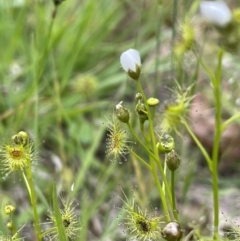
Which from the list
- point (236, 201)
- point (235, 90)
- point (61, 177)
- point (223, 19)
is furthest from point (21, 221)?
point (223, 19)

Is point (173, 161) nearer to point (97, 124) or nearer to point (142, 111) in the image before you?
point (142, 111)

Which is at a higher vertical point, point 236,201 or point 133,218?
point 236,201

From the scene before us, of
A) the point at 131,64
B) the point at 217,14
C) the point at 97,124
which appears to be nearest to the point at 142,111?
the point at 131,64

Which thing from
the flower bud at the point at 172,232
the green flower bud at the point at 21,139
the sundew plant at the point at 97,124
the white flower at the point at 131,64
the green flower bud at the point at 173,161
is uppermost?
the sundew plant at the point at 97,124

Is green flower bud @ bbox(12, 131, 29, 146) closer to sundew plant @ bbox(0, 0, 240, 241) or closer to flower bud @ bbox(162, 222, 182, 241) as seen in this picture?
sundew plant @ bbox(0, 0, 240, 241)

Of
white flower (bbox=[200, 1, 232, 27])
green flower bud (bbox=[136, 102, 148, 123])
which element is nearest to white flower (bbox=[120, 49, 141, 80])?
green flower bud (bbox=[136, 102, 148, 123])

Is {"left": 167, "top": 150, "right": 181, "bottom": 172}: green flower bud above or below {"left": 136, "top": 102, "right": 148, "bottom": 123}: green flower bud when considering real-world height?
below

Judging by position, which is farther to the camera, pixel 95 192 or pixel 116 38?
pixel 116 38

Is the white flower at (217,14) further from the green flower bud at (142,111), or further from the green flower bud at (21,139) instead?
the green flower bud at (21,139)

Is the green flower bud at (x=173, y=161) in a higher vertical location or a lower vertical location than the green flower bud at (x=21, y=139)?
lower

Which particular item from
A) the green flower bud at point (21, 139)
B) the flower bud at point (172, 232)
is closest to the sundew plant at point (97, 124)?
the green flower bud at point (21, 139)

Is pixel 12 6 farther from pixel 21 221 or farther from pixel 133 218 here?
pixel 133 218
